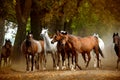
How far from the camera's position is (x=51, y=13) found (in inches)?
798

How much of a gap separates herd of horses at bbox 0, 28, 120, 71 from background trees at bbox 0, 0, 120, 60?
124cm

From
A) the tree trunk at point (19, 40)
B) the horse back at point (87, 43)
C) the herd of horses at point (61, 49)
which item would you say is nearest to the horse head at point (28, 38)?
the herd of horses at point (61, 49)

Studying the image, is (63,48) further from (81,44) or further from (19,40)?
(19,40)

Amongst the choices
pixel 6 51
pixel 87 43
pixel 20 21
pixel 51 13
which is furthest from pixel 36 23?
pixel 87 43

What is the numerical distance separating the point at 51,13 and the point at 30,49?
4.12m

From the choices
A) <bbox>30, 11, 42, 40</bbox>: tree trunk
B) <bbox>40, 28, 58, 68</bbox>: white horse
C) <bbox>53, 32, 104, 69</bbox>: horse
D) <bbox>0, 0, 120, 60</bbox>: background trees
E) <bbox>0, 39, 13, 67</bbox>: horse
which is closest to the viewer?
<bbox>53, 32, 104, 69</bbox>: horse

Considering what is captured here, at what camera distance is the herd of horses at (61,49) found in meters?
16.2

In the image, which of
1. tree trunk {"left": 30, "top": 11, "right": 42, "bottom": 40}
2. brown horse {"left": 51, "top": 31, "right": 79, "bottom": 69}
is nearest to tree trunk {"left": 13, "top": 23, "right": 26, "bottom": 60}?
tree trunk {"left": 30, "top": 11, "right": 42, "bottom": 40}

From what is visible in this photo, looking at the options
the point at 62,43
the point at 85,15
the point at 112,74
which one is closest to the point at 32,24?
the point at 85,15

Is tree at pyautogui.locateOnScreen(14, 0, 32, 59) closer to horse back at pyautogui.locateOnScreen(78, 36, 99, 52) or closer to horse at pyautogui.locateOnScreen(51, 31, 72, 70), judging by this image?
horse at pyautogui.locateOnScreen(51, 31, 72, 70)

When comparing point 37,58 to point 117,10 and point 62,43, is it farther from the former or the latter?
point 117,10

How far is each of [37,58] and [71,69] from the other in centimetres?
214

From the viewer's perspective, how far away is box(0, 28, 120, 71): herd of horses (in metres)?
16.2

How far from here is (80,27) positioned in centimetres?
2617
